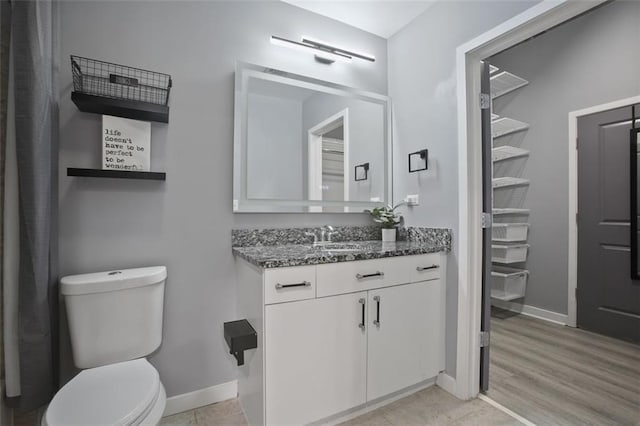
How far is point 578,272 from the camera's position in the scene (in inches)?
114

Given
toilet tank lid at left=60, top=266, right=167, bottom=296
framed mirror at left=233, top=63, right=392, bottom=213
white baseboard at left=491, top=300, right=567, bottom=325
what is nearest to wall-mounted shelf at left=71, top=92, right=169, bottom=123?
framed mirror at left=233, top=63, right=392, bottom=213

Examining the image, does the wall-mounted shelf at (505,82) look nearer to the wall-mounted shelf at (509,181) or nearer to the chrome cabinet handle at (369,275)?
the wall-mounted shelf at (509,181)

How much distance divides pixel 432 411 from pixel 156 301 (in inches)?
63.1

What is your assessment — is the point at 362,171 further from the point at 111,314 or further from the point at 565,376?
the point at 565,376

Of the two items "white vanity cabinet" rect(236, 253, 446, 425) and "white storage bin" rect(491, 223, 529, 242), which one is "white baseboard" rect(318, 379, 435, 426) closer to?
"white vanity cabinet" rect(236, 253, 446, 425)

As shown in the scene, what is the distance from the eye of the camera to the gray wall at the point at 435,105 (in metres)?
1.85

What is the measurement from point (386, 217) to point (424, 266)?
1.59 feet

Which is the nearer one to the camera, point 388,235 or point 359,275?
point 359,275

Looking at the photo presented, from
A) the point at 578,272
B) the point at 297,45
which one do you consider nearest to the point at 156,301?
the point at 297,45

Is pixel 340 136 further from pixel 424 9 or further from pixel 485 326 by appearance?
pixel 485 326

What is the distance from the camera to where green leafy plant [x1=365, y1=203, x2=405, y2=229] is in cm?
217

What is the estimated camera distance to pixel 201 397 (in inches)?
68.1

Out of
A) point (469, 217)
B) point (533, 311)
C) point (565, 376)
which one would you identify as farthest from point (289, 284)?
point (533, 311)

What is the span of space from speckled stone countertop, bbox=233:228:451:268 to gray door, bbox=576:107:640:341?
6.32 feet
